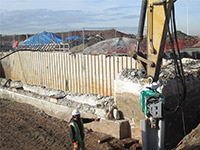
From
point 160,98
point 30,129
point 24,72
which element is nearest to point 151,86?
point 160,98

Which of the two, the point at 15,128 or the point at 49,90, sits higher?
the point at 49,90

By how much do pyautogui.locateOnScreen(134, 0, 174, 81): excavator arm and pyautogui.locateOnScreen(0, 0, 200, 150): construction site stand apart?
22 mm

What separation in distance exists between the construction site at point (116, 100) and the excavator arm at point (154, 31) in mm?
22

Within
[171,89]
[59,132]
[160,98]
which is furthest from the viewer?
[59,132]

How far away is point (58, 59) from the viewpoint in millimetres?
12836

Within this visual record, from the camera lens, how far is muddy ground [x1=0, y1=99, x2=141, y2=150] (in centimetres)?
783

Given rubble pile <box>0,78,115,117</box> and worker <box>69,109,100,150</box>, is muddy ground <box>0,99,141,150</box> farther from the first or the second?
worker <box>69,109,100,150</box>

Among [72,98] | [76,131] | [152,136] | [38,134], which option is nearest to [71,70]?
[72,98]

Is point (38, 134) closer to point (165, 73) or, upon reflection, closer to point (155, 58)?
point (165, 73)

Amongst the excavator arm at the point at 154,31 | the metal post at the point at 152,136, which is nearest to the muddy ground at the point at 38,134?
the metal post at the point at 152,136

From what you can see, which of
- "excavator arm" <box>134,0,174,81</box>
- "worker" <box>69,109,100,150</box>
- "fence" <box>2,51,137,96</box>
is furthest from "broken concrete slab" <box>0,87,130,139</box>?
"excavator arm" <box>134,0,174,81</box>

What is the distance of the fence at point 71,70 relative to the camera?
9805 mm

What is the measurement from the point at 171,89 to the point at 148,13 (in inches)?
98.4

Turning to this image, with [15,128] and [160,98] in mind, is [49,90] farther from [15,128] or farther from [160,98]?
[160,98]
